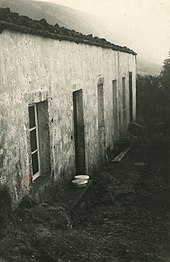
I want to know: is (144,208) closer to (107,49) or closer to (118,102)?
(107,49)

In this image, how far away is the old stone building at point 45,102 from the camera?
5.02m

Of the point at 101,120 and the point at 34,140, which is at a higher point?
the point at 34,140

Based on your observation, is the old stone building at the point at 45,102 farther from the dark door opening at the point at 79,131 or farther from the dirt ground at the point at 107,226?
the dirt ground at the point at 107,226

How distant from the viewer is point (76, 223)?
6.87 m

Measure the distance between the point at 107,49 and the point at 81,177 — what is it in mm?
5371

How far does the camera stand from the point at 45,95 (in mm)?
6336

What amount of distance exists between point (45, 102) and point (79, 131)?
280 centimetres

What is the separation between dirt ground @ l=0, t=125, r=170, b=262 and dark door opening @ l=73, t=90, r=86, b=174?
2.03 feet

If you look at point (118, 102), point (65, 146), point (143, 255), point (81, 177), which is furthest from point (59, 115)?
point (118, 102)

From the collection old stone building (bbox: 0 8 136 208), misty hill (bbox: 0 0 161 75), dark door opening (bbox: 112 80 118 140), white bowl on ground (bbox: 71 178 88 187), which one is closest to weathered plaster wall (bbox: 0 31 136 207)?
old stone building (bbox: 0 8 136 208)

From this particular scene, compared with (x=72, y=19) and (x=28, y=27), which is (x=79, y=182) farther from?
(x=72, y=19)

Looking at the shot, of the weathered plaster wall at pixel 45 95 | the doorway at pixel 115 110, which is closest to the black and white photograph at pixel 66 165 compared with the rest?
the weathered plaster wall at pixel 45 95

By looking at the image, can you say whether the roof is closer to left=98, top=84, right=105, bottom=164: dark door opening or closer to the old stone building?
the old stone building

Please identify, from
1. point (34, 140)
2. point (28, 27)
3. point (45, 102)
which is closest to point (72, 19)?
point (45, 102)
